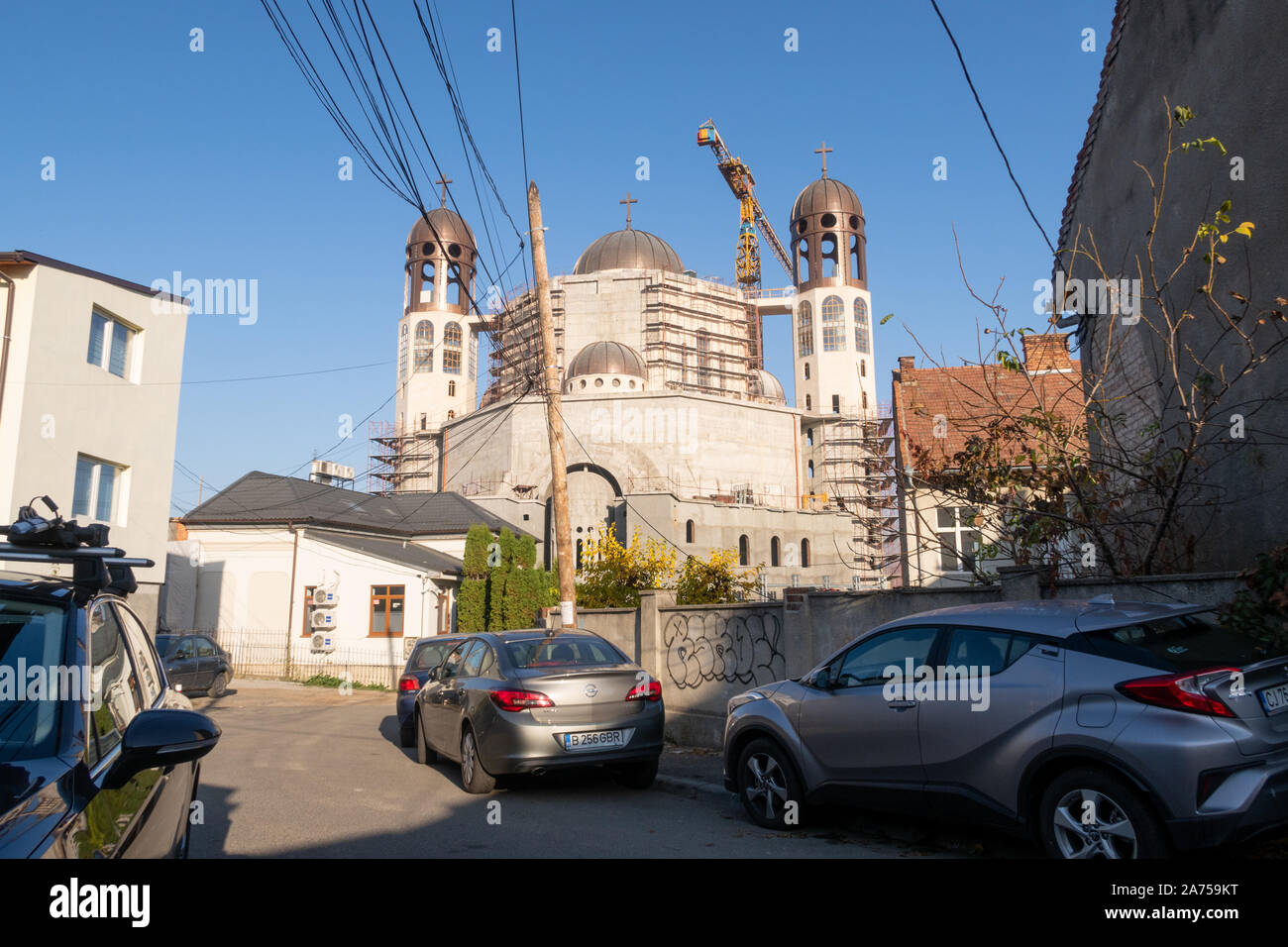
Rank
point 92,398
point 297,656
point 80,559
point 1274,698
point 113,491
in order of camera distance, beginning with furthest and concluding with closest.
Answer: point 297,656
point 113,491
point 92,398
point 1274,698
point 80,559

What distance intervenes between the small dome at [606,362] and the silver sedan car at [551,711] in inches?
2036

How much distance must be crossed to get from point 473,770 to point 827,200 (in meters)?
70.4

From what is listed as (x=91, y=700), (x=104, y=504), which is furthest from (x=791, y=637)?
(x=104, y=504)

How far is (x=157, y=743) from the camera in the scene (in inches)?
125

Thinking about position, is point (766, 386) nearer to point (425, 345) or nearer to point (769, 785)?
point (425, 345)

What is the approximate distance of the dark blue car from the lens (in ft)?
45.3

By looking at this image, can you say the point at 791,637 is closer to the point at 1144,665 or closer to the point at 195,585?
the point at 1144,665

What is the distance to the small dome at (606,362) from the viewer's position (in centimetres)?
6100

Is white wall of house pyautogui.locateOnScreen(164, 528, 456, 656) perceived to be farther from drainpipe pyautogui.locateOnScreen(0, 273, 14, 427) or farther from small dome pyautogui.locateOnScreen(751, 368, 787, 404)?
small dome pyautogui.locateOnScreen(751, 368, 787, 404)

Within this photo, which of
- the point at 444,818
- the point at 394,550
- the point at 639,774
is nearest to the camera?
the point at 444,818

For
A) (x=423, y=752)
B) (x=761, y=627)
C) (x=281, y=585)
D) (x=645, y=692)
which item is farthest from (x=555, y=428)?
(x=281, y=585)

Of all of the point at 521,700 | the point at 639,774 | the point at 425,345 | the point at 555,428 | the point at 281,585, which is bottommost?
the point at 639,774

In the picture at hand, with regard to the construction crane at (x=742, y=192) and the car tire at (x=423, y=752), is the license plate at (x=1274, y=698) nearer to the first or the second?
the car tire at (x=423, y=752)
